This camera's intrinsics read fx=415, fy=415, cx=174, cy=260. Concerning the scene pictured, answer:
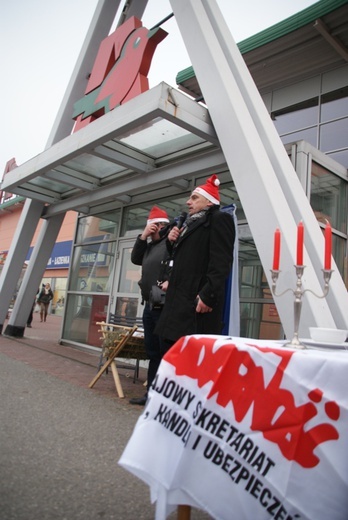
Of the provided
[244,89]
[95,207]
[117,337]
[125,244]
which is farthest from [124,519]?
[95,207]

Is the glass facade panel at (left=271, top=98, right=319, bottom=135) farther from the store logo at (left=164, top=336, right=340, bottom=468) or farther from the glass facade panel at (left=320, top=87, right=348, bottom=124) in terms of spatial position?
the store logo at (left=164, top=336, right=340, bottom=468)

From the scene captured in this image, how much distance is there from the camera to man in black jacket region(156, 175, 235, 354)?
2.94m

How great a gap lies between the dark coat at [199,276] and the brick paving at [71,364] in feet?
5.65

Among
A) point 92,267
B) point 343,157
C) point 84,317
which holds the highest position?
point 343,157

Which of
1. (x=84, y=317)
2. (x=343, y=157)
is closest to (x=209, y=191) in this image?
(x=343, y=157)

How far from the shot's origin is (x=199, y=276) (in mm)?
3150

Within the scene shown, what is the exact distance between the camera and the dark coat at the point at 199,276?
2.94 m

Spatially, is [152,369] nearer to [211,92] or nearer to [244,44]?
[211,92]

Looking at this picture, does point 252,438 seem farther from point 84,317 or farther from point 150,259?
point 84,317

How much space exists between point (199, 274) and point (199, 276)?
18 millimetres

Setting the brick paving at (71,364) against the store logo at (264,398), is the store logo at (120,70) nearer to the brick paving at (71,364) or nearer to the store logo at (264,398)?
the brick paving at (71,364)

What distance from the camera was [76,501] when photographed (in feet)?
6.59

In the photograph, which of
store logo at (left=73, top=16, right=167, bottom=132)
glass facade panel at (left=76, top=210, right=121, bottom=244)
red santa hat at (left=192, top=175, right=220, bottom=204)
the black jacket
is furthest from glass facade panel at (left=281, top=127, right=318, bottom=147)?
red santa hat at (left=192, top=175, right=220, bottom=204)

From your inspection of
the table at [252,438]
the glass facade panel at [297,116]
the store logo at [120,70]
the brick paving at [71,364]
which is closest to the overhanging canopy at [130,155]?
the store logo at [120,70]
